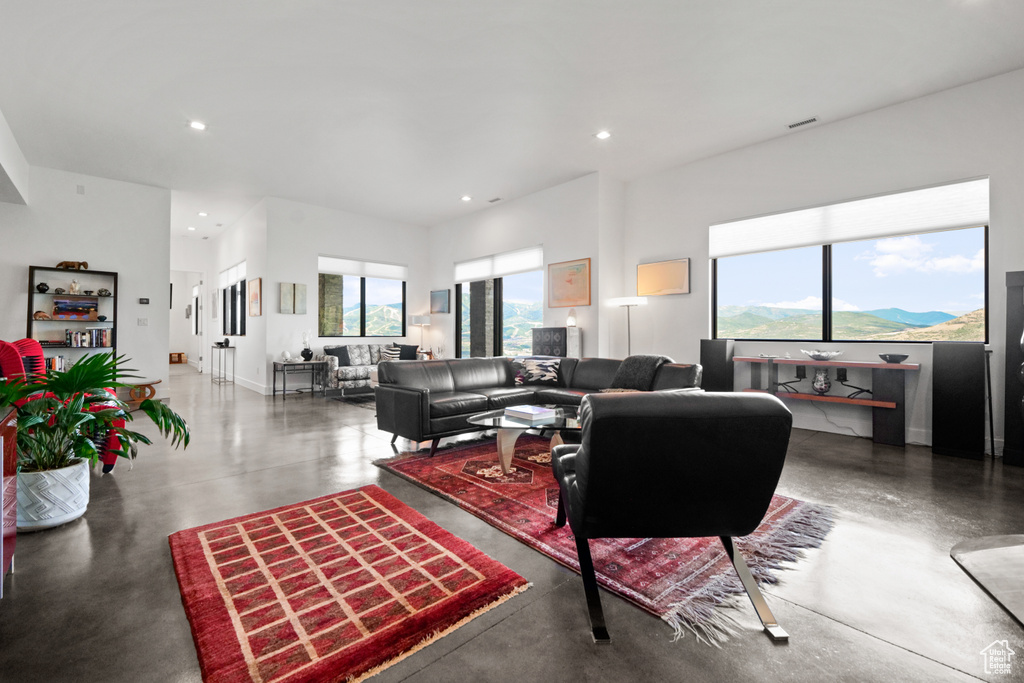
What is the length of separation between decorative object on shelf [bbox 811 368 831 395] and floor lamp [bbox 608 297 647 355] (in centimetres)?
212

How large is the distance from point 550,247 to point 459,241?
257 centimetres

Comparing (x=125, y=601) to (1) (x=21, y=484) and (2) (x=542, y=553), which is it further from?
(2) (x=542, y=553)

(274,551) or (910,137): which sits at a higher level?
(910,137)

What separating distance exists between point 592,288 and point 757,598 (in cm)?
511

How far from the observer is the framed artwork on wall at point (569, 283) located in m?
6.57

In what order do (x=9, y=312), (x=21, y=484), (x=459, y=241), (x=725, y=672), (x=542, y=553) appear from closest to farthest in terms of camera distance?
(x=725, y=672)
(x=542, y=553)
(x=21, y=484)
(x=9, y=312)
(x=459, y=241)

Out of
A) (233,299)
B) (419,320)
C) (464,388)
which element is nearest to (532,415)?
(464,388)

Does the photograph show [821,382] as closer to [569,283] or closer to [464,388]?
[569,283]

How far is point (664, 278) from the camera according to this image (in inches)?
247

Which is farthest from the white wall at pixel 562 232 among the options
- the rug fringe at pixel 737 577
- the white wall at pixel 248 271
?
the rug fringe at pixel 737 577

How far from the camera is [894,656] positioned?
147cm

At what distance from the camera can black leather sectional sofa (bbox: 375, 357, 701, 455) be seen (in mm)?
3936

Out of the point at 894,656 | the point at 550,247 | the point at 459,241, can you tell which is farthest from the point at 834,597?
the point at 459,241

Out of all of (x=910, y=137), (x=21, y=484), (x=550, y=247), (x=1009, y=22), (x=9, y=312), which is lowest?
(x=21, y=484)
